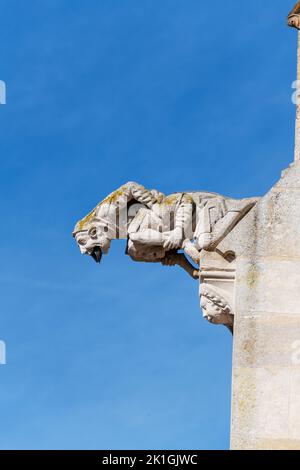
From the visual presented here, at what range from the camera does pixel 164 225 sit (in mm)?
30781

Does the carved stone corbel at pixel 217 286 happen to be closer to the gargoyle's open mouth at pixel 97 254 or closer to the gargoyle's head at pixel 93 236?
the gargoyle's head at pixel 93 236

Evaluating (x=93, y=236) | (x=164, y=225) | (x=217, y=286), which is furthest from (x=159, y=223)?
(x=217, y=286)

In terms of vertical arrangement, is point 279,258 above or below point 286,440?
above

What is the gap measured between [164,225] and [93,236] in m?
0.91

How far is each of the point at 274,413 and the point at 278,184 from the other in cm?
282

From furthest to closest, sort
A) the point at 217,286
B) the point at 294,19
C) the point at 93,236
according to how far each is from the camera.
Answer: the point at 93,236 < the point at 294,19 < the point at 217,286

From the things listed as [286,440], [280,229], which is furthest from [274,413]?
[280,229]

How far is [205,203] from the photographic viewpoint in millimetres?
30672

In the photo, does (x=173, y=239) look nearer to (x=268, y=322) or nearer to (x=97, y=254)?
(x=97, y=254)

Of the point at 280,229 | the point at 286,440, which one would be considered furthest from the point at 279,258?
the point at 286,440

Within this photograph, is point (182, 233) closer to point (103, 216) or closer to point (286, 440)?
point (103, 216)
